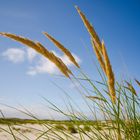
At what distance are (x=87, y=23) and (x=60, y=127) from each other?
657 mm

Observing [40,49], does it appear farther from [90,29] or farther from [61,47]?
[90,29]

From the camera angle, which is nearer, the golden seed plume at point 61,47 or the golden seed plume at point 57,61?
the golden seed plume at point 57,61

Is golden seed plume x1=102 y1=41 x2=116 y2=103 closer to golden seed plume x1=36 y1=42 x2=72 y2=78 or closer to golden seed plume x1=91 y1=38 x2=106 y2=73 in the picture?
golden seed plume x1=91 y1=38 x2=106 y2=73

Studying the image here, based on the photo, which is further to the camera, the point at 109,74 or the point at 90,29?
the point at 90,29

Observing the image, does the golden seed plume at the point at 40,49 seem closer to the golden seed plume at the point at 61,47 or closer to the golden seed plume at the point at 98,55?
the golden seed plume at the point at 61,47

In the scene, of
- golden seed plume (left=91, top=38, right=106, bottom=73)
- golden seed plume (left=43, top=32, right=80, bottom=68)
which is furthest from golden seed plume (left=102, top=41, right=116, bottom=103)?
golden seed plume (left=43, top=32, right=80, bottom=68)

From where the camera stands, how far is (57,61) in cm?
168

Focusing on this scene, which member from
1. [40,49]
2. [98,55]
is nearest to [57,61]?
[40,49]

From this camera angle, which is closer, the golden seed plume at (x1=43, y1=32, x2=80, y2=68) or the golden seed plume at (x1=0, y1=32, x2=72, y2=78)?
the golden seed plume at (x1=0, y1=32, x2=72, y2=78)

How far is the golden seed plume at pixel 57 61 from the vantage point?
5.35 ft

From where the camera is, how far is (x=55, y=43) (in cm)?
178

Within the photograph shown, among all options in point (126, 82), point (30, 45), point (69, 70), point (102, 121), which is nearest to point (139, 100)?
point (126, 82)

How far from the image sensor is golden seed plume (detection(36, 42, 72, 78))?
1630mm

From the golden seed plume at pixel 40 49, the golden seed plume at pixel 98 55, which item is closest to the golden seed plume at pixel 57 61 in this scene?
the golden seed plume at pixel 40 49
